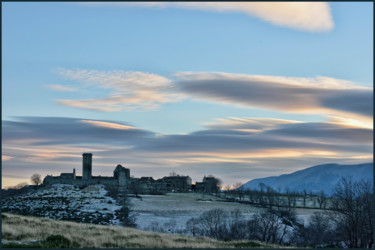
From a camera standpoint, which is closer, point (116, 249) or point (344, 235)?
point (116, 249)

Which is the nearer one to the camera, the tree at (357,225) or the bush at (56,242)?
the bush at (56,242)

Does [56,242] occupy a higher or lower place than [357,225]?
higher

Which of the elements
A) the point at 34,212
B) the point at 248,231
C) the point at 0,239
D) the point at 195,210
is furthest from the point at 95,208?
the point at 0,239

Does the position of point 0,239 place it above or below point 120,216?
above

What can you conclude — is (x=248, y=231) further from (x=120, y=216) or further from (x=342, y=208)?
(x=120, y=216)

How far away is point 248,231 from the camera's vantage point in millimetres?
67438

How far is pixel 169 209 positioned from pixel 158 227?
3032 centimetres

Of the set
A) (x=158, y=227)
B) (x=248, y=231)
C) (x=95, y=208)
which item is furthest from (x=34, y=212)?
(x=248, y=231)

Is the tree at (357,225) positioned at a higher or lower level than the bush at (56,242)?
lower

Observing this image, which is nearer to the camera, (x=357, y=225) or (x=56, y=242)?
(x=56, y=242)

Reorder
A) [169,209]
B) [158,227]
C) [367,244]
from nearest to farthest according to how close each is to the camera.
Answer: [367,244] < [158,227] < [169,209]

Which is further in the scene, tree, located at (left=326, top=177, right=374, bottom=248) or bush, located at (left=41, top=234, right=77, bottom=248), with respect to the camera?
tree, located at (left=326, top=177, right=374, bottom=248)

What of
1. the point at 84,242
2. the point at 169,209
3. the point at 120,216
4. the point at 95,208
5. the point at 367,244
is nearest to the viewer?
the point at 84,242

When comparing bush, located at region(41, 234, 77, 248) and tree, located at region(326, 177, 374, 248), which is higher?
bush, located at region(41, 234, 77, 248)
